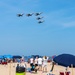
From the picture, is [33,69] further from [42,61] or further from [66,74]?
[66,74]

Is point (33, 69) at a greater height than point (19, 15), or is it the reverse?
point (19, 15)

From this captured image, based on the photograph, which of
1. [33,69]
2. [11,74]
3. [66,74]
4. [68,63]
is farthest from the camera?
[68,63]

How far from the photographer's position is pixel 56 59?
3084 cm

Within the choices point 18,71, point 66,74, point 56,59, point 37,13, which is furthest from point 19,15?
point 18,71

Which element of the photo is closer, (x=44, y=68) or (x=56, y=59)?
(x=44, y=68)

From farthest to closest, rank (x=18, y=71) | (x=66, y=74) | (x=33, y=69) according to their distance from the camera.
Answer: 1. (x=33, y=69)
2. (x=66, y=74)
3. (x=18, y=71)

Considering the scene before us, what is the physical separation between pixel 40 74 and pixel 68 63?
25.0 feet

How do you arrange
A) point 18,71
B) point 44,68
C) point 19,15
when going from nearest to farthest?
1. point 18,71
2. point 44,68
3. point 19,15

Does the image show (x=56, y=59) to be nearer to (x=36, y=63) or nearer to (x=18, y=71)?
(x=36, y=63)

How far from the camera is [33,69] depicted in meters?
23.3

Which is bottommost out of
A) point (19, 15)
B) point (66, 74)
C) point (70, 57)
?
point (66, 74)

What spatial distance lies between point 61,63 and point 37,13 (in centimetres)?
791

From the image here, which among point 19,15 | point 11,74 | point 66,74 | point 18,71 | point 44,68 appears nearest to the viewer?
point 18,71

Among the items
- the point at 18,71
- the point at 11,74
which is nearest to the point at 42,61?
the point at 11,74
